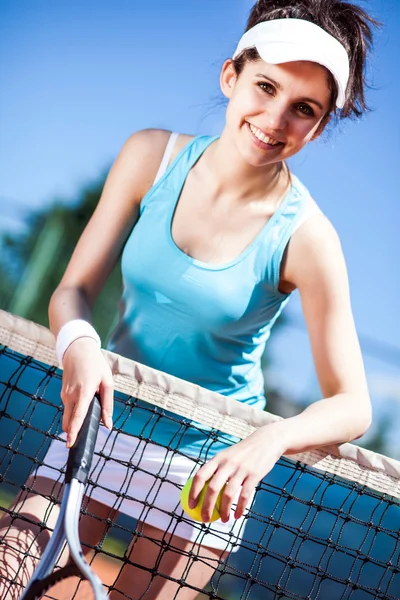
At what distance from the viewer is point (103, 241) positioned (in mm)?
1221

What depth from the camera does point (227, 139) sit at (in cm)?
128

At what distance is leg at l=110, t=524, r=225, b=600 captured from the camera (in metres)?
1.09

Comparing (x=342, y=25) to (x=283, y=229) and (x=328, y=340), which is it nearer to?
(x=283, y=229)

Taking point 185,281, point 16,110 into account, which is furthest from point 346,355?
point 16,110

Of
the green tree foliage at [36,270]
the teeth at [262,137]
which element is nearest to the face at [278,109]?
the teeth at [262,137]

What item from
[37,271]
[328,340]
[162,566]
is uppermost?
[328,340]

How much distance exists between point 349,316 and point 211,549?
40 cm

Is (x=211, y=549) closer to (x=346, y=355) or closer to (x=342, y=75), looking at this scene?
(x=346, y=355)

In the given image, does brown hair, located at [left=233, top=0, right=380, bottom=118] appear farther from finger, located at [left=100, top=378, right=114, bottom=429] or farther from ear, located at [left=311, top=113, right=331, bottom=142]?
finger, located at [left=100, top=378, right=114, bottom=429]

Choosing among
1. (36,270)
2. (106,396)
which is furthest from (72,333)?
(36,270)

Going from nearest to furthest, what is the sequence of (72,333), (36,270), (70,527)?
(70,527), (72,333), (36,270)

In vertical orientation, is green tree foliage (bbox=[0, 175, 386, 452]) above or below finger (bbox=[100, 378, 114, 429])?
below

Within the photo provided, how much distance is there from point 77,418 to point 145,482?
34 cm

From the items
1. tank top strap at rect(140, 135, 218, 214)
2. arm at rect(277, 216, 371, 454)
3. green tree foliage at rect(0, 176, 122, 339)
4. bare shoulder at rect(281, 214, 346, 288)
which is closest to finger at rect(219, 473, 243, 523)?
arm at rect(277, 216, 371, 454)
